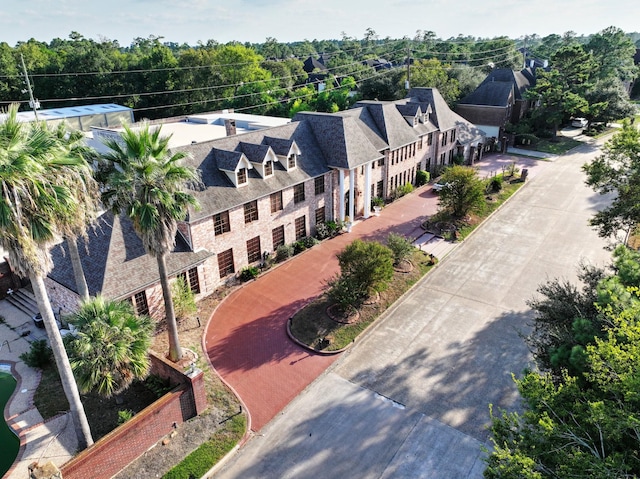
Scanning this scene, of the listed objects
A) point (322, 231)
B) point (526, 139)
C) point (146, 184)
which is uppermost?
point (146, 184)

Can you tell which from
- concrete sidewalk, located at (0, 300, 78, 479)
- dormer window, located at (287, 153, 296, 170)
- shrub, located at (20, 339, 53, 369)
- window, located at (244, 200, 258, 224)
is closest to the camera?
concrete sidewalk, located at (0, 300, 78, 479)

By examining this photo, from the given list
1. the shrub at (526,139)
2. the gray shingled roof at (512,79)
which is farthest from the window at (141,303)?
the gray shingled roof at (512,79)

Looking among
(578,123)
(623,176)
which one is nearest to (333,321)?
(623,176)

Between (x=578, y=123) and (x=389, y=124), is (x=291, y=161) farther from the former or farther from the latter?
(x=578, y=123)

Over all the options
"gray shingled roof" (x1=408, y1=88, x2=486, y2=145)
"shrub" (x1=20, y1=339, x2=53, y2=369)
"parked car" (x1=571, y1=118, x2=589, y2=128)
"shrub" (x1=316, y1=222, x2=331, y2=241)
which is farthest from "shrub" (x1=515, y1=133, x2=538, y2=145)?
"shrub" (x1=20, y1=339, x2=53, y2=369)

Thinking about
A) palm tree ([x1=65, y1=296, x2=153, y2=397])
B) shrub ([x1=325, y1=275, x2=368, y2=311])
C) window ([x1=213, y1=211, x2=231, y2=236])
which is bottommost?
shrub ([x1=325, y1=275, x2=368, y2=311])

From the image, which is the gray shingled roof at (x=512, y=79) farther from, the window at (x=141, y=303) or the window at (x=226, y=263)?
the window at (x=141, y=303)

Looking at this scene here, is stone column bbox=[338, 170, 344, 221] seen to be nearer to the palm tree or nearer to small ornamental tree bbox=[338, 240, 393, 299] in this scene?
small ornamental tree bbox=[338, 240, 393, 299]
